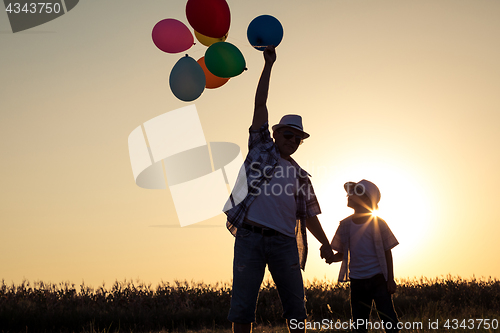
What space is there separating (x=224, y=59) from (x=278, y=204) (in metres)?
1.60

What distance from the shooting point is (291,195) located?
154 inches

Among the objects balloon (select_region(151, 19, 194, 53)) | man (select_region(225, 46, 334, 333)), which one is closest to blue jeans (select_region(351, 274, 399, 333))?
man (select_region(225, 46, 334, 333))

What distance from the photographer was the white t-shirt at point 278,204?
12.2 feet

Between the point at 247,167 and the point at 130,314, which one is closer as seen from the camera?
the point at 247,167

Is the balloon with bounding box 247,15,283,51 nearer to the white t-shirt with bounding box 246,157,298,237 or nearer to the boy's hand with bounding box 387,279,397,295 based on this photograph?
the white t-shirt with bounding box 246,157,298,237

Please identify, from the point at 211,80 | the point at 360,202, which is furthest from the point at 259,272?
the point at 211,80

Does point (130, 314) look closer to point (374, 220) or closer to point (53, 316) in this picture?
point (53, 316)

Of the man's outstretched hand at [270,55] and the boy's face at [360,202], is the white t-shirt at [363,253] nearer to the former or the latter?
the boy's face at [360,202]

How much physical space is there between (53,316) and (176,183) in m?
3.08

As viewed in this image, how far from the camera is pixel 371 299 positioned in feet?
15.2

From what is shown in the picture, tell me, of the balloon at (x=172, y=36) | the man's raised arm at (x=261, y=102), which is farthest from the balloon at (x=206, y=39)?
the man's raised arm at (x=261, y=102)

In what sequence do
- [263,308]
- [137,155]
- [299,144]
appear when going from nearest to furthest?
[299,144] → [137,155] → [263,308]

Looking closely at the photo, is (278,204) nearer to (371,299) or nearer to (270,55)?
(270,55)

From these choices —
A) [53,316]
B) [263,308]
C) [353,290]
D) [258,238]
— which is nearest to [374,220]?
[353,290]
